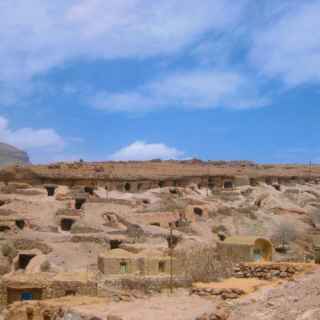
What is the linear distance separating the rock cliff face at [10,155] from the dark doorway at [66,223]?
5652cm

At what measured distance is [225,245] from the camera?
21109 millimetres

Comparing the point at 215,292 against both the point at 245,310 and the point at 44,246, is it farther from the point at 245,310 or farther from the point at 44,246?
the point at 44,246

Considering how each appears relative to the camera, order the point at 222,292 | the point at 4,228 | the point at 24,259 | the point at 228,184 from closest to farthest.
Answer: the point at 222,292
the point at 24,259
the point at 4,228
the point at 228,184

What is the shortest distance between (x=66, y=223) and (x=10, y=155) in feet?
213

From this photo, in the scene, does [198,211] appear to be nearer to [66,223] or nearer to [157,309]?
[66,223]

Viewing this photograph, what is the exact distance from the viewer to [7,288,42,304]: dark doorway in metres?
15.4

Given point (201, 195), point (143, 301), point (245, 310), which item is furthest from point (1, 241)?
point (201, 195)

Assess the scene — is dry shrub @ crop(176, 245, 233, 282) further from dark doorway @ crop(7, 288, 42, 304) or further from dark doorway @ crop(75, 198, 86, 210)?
dark doorway @ crop(75, 198, 86, 210)

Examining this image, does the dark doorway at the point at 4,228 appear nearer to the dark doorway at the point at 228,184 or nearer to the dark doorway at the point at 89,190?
the dark doorway at the point at 89,190

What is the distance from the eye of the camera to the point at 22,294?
1562 centimetres

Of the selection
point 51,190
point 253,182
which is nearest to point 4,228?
point 51,190

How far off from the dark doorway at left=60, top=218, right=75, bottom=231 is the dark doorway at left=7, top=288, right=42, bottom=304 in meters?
13.0

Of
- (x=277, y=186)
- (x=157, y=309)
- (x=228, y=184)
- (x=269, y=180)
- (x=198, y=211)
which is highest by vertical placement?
(x=269, y=180)

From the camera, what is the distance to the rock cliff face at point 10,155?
86.2m
